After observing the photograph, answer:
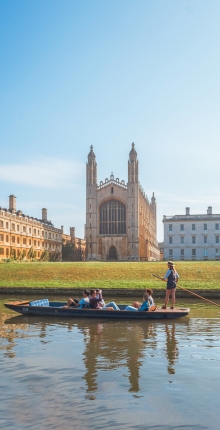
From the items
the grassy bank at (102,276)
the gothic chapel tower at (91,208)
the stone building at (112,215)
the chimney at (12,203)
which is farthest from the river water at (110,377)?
the gothic chapel tower at (91,208)

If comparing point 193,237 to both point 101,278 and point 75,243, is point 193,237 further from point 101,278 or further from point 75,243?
point 101,278

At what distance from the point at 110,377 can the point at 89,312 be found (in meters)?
8.66

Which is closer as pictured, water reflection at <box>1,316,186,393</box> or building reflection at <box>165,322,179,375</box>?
water reflection at <box>1,316,186,393</box>

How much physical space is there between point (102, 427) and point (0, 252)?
56655 mm

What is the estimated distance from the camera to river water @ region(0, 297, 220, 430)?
7223mm

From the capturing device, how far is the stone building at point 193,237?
3469 inches

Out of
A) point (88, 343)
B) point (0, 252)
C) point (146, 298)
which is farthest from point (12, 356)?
point (0, 252)

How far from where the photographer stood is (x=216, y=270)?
3494 centimetres

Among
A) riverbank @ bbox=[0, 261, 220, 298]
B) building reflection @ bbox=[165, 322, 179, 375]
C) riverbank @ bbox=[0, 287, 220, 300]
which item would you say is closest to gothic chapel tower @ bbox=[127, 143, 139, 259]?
riverbank @ bbox=[0, 261, 220, 298]

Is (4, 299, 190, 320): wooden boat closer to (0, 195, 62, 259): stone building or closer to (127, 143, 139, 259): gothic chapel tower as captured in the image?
(0, 195, 62, 259): stone building

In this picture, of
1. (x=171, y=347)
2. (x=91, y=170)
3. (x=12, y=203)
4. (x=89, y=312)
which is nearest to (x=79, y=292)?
(x=89, y=312)

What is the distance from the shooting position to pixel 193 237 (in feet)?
291

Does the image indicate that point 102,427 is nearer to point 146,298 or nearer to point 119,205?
point 146,298

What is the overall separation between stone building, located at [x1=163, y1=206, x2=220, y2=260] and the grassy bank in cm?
5059
